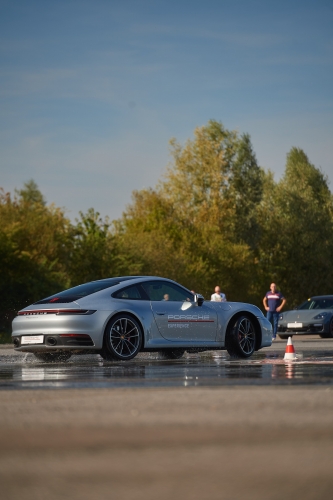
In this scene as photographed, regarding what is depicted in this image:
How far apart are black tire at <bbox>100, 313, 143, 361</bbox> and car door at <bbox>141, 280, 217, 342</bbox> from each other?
47 centimetres

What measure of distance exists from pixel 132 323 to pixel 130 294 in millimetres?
694

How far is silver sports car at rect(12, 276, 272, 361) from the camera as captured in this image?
48.7 feet

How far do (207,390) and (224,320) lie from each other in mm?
7517

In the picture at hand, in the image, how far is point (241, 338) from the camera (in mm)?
16672

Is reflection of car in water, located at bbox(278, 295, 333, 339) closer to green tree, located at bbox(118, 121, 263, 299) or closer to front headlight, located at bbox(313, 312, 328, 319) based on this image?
front headlight, located at bbox(313, 312, 328, 319)

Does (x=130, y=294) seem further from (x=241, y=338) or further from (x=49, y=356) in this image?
(x=241, y=338)

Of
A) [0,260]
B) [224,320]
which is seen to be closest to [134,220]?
[0,260]

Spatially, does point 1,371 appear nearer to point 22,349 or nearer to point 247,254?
point 22,349

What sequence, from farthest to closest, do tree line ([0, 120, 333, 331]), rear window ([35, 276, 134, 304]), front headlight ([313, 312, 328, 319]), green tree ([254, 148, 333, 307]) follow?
green tree ([254, 148, 333, 307])
tree line ([0, 120, 333, 331])
front headlight ([313, 312, 328, 319])
rear window ([35, 276, 134, 304])

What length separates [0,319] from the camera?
43406mm

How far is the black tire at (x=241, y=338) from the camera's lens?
54.3 feet

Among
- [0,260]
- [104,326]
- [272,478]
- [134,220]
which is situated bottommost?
[272,478]

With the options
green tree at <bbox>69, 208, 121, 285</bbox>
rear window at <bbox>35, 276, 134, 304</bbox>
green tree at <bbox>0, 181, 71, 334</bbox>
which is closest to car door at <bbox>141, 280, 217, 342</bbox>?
rear window at <bbox>35, 276, 134, 304</bbox>

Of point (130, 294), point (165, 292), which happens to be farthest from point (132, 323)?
point (165, 292)
